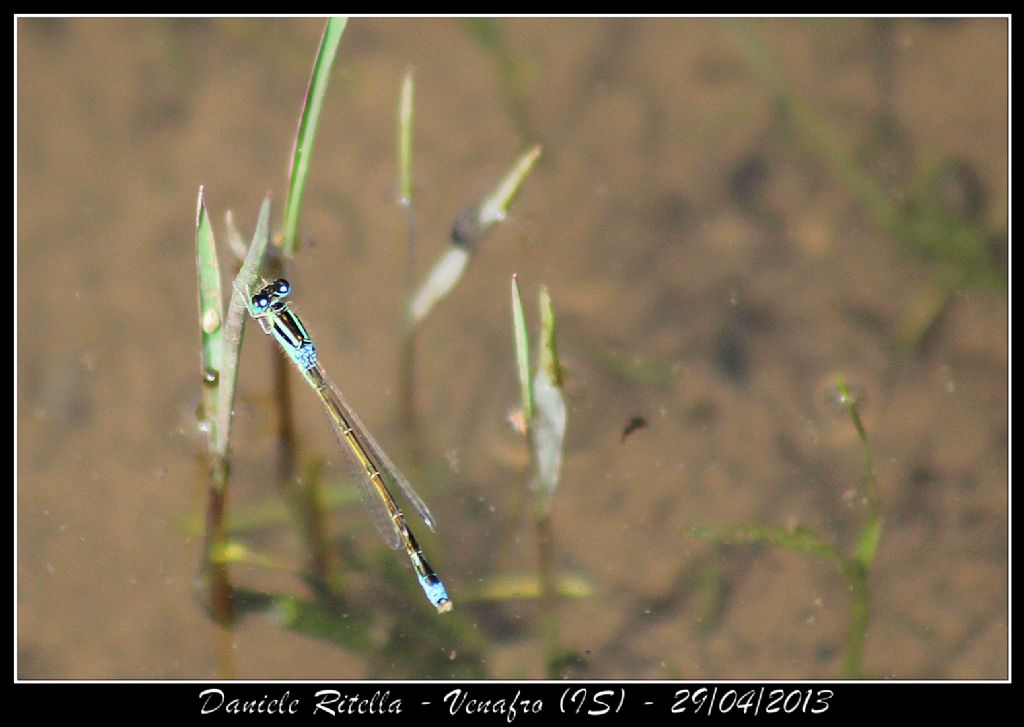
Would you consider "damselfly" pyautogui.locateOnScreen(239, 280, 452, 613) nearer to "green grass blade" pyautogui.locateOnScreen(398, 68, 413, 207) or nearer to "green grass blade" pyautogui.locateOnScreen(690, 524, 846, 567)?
"green grass blade" pyautogui.locateOnScreen(398, 68, 413, 207)

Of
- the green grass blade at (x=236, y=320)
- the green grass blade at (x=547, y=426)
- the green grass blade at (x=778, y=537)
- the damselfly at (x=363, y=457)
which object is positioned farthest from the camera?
the green grass blade at (x=778, y=537)

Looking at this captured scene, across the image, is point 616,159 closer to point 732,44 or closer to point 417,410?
point 732,44

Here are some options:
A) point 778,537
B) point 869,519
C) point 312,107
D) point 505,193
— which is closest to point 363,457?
point 505,193

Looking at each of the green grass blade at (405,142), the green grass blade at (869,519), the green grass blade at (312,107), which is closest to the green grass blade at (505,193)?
the green grass blade at (405,142)

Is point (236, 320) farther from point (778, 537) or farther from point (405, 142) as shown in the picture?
point (778, 537)

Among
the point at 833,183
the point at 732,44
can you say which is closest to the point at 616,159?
the point at 732,44

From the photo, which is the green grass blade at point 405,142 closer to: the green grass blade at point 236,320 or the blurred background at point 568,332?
the blurred background at point 568,332
